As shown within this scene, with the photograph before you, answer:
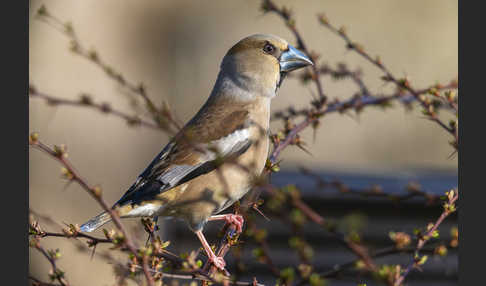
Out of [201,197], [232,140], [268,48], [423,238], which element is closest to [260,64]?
[268,48]

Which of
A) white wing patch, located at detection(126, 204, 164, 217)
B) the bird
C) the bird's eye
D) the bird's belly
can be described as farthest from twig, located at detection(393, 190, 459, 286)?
the bird's eye

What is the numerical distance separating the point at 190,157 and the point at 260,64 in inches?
37.6

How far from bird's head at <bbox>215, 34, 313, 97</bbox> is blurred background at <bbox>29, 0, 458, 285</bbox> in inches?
201

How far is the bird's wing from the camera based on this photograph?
369cm

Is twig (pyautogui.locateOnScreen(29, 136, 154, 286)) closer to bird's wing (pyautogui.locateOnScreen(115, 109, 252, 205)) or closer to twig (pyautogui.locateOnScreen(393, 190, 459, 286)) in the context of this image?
twig (pyautogui.locateOnScreen(393, 190, 459, 286))

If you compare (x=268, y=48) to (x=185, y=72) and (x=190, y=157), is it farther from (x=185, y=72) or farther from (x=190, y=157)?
(x=185, y=72)

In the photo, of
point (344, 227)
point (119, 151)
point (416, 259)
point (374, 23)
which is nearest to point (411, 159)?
point (374, 23)

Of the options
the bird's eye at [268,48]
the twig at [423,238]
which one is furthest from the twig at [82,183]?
the bird's eye at [268,48]

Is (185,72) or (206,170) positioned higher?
(185,72)

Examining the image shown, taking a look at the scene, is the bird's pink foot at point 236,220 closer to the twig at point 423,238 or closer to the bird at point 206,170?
the bird at point 206,170

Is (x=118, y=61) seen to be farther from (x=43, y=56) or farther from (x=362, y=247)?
(x=362, y=247)

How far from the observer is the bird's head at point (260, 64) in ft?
14.1

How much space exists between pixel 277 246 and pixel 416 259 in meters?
3.71

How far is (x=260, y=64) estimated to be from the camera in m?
4.39
